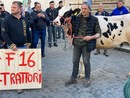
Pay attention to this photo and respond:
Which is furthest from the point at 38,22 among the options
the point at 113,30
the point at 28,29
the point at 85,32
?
the point at 85,32

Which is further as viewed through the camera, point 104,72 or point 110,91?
point 104,72

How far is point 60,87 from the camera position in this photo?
19.9ft

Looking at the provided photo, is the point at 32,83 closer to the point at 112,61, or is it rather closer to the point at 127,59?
the point at 112,61

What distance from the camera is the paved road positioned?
5621 millimetres

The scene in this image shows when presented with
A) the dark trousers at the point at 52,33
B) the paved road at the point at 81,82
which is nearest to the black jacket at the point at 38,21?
the paved road at the point at 81,82

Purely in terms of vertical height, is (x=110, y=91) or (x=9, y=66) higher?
(x=9, y=66)

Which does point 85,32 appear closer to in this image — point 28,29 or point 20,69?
point 28,29

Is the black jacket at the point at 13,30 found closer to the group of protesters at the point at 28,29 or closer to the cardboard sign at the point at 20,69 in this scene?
the group of protesters at the point at 28,29

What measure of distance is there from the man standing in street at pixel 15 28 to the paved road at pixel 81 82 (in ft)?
3.59

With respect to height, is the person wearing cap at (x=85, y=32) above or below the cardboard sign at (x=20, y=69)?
above

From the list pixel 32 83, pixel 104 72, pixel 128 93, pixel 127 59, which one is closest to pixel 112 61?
pixel 127 59

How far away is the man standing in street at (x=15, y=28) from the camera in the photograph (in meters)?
5.42

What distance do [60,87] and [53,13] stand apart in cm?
567

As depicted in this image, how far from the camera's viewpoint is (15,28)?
545 cm
